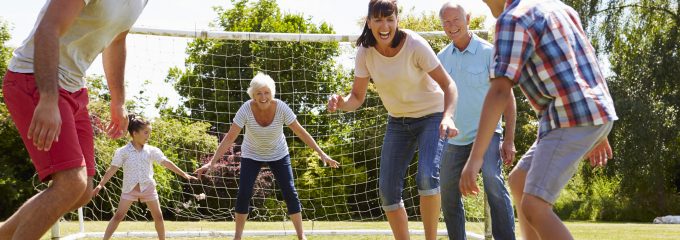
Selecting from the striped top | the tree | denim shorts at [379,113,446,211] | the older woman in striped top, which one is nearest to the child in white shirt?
the older woman in striped top

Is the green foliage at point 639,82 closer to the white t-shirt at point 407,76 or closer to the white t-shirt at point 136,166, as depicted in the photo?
the white t-shirt at point 136,166

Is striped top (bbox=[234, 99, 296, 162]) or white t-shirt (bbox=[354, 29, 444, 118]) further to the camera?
striped top (bbox=[234, 99, 296, 162])

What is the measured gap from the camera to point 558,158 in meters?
3.40

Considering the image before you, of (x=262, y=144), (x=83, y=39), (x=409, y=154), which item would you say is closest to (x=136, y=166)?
(x=262, y=144)

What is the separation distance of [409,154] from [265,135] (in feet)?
7.67

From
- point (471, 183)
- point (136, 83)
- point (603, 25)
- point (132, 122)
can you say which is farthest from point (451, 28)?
point (603, 25)

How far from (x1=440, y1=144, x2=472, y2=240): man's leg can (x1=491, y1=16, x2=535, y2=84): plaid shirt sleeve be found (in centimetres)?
195

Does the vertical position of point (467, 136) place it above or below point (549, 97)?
below

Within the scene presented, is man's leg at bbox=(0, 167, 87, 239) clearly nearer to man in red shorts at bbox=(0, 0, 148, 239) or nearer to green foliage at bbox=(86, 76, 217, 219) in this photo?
man in red shorts at bbox=(0, 0, 148, 239)

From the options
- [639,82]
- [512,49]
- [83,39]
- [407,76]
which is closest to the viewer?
[512,49]

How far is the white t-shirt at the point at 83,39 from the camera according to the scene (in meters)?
3.62

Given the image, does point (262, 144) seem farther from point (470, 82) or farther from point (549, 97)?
point (549, 97)

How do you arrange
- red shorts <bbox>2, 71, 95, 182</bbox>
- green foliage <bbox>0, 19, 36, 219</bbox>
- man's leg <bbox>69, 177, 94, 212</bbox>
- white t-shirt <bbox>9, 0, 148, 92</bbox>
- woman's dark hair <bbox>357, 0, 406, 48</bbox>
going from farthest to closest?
green foliage <bbox>0, 19, 36, 219</bbox> < woman's dark hair <bbox>357, 0, 406, 48</bbox> < man's leg <bbox>69, 177, 94, 212</bbox> < white t-shirt <bbox>9, 0, 148, 92</bbox> < red shorts <bbox>2, 71, 95, 182</bbox>

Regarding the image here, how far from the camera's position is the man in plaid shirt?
11.0ft
